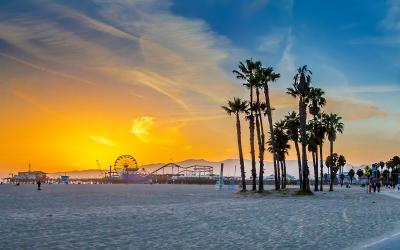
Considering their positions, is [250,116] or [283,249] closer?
[283,249]

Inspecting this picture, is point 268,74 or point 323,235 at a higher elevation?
point 268,74

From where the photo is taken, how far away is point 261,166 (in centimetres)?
7888

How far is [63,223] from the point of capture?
88.6 feet

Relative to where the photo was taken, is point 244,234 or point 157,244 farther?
point 244,234

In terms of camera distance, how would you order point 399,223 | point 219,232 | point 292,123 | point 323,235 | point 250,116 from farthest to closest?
point 292,123 < point 250,116 < point 399,223 < point 219,232 < point 323,235

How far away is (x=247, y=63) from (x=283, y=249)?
62730mm

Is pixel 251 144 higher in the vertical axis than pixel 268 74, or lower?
lower

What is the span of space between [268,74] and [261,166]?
14.6 metres

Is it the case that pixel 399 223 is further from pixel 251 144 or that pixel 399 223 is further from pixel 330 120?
pixel 330 120

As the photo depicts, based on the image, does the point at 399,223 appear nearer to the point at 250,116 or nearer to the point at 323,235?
the point at 323,235

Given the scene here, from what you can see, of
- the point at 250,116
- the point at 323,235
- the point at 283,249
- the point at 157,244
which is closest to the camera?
the point at 283,249

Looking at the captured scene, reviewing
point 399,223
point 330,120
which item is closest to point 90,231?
point 399,223

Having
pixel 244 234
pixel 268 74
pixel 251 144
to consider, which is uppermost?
pixel 268 74

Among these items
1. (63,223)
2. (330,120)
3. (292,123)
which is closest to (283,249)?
(63,223)
